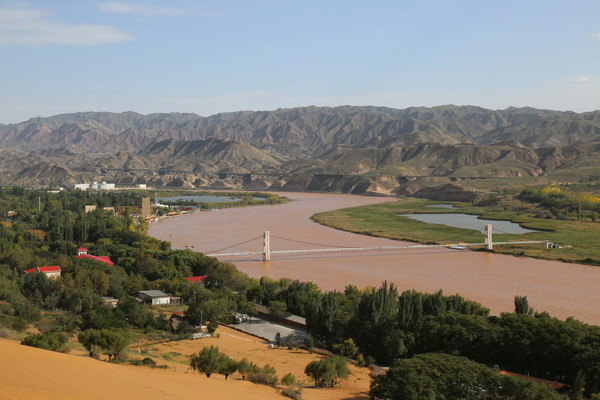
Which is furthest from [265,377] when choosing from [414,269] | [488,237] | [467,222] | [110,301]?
[467,222]

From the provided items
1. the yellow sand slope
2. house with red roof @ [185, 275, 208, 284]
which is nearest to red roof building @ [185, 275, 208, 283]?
house with red roof @ [185, 275, 208, 284]

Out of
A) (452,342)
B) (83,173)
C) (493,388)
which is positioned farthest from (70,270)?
(83,173)

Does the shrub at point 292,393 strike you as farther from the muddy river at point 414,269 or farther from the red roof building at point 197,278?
the red roof building at point 197,278

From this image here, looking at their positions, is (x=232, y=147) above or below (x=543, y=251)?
above

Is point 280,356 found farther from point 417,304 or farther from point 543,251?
point 543,251

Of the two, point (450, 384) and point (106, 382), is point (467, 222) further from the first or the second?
point (106, 382)

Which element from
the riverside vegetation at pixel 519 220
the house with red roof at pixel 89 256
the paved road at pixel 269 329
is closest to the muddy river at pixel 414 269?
the riverside vegetation at pixel 519 220
